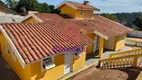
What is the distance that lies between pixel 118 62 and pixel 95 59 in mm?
2914

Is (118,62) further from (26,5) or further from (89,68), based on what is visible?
(26,5)

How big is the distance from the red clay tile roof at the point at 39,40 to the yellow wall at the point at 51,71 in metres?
0.85

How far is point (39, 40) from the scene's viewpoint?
9203 millimetres

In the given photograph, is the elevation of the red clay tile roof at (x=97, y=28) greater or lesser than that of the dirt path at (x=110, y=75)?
greater

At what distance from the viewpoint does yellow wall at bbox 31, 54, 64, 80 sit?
8.17 meters

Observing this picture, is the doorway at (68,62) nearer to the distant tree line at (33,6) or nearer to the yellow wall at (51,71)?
the yellow wall at (51,71)

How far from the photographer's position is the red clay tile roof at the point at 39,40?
788 centimetres

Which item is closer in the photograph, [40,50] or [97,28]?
[40,50]

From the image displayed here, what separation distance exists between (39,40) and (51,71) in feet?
7.86

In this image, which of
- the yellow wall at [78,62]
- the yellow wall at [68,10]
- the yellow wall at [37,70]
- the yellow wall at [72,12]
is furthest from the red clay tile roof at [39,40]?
the yellow wall at [68,10]

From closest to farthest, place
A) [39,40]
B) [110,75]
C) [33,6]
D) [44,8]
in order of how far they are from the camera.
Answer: [39,40], [110,75], [33,6], [44,8]

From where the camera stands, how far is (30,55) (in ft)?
24.9

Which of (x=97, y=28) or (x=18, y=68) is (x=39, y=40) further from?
(x=97, y=28)

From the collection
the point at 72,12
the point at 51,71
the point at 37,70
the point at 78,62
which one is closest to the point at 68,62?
the point at 78,62
